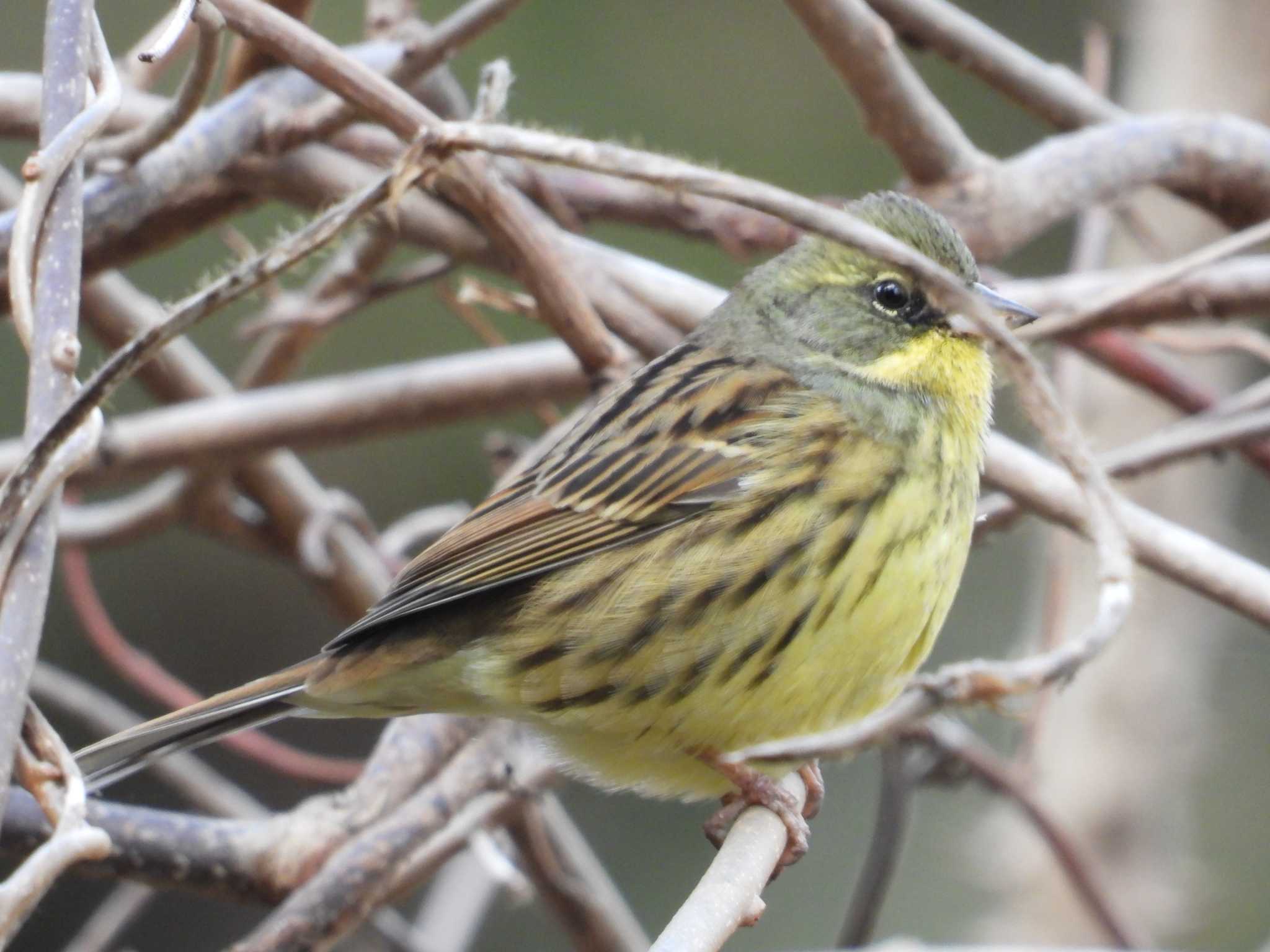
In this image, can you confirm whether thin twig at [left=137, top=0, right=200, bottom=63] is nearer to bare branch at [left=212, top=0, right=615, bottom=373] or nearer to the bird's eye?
bare branch at [left=212, top=0, right=615, bottom=373]

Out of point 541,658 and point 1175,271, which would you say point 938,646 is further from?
point 1175,271

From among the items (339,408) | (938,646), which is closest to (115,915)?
(339,408)

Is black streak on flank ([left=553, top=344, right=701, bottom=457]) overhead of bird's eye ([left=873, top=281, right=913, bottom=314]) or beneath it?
beneath

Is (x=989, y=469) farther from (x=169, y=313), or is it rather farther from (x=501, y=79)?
(x=169, y=313)

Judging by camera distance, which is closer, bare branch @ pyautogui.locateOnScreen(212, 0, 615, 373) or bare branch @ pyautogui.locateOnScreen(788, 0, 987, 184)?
bare branch @ pyautogui.locateOnScreen(212, 0, 615, 373)

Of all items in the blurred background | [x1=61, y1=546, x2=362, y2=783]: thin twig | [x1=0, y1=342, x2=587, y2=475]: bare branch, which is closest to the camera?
[x1=0, y1=342, x2=587, y2=475]: bare branch

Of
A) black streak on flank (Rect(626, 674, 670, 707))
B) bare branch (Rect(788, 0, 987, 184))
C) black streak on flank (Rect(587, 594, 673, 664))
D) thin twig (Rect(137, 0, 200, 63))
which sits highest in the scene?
bare branch (Rect(788, 0, 987, 184))

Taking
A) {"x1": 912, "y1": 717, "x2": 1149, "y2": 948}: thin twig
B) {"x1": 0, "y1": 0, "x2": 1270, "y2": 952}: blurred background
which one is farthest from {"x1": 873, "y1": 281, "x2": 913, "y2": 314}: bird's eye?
{"x1": 0, "y1": 0, "x2": 1270, "y2": 952}: blurred background
